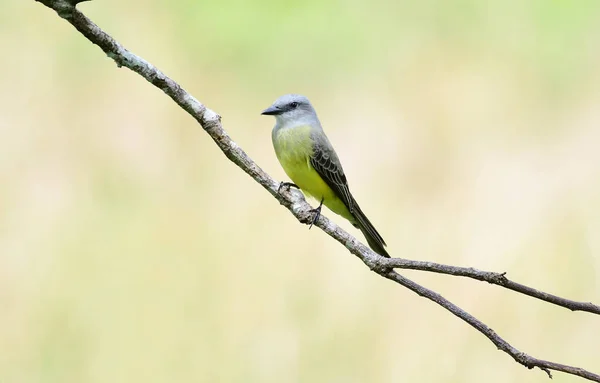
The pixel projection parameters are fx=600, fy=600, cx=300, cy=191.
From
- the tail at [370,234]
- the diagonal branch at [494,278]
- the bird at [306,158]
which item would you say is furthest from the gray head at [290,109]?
the diagonal branch at [494,278]

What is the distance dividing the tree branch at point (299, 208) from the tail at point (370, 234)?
1.62 ft

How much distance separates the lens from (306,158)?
198 cm

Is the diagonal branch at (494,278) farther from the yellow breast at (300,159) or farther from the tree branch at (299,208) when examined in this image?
the yellow breast at (300,159)

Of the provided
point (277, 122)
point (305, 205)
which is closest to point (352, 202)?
point (277, 122)

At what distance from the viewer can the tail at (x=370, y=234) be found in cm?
184

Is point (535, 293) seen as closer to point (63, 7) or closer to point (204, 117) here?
point (204, 117)

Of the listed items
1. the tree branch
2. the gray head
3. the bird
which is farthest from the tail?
the tree branch

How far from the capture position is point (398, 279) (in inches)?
49.0

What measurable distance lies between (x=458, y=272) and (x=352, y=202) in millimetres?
897

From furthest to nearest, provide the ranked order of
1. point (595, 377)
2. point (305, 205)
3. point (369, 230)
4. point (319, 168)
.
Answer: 1. point (319, 168)
2. point (369, 230)
3. point (305, 205)
4. point (595, 377)

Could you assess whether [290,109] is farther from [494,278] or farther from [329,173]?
[494,278]

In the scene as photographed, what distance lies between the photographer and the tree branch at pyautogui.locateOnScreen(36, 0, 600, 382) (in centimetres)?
111

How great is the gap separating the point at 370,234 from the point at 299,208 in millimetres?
523

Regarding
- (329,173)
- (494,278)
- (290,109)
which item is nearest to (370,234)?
(329,173)
